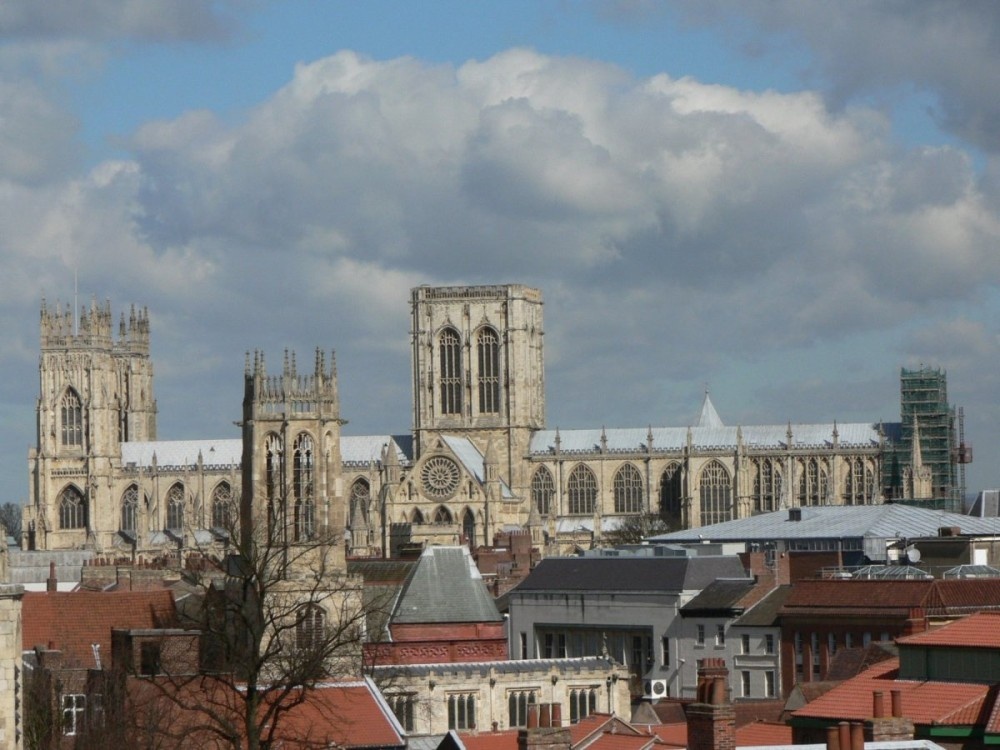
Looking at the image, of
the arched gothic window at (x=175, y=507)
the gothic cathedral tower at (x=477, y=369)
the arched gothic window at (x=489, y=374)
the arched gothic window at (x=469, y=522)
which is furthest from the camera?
the arched gothic window at (x=175, y=507)

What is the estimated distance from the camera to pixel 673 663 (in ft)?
231

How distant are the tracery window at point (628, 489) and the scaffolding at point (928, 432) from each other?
16073 mm

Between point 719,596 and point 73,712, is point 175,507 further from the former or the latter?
point 73,712

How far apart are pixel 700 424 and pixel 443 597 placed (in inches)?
4087

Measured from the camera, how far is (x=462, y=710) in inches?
2234

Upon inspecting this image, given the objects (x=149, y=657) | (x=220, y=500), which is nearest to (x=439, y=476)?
(x=220, y=500)

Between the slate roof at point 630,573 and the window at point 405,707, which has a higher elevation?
the slate roof at point 630,573

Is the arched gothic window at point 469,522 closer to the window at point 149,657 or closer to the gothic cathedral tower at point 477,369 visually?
the gothic cathedral tower at point 477,369

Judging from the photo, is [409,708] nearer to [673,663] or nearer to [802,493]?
[673,663]

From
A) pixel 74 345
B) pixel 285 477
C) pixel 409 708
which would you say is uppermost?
pixel 74 345

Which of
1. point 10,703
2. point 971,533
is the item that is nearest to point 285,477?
point 971,533

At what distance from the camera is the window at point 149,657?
41.1m

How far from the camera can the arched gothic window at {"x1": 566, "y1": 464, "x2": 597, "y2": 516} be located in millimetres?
157750

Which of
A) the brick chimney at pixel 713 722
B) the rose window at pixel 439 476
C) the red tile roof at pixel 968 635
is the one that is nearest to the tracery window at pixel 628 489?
the rose window at pixel 439 476
